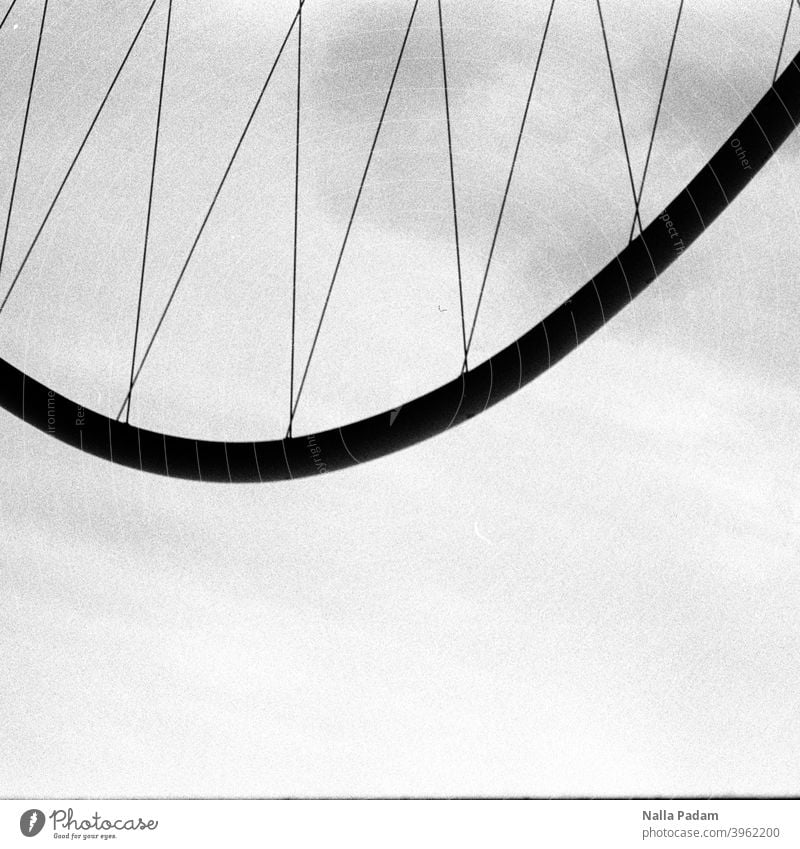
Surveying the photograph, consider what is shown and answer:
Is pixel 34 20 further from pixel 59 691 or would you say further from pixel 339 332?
pixel 59 691

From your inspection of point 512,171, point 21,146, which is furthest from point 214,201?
point 512,171

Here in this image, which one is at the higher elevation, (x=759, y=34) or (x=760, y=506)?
(x=759, y=34)

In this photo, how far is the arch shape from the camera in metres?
2.37

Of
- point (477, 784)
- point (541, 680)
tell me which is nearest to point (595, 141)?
point (541, 680)

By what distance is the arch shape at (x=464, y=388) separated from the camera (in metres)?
2.37

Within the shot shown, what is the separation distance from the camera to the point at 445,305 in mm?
2742

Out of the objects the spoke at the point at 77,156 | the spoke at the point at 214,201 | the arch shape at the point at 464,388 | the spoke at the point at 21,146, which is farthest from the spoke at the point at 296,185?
the spoke at the point at 21,146

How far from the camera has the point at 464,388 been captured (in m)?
2.38

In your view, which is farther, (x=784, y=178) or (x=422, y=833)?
(x=784, y=178)

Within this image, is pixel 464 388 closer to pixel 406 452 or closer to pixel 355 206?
pixel 406 452

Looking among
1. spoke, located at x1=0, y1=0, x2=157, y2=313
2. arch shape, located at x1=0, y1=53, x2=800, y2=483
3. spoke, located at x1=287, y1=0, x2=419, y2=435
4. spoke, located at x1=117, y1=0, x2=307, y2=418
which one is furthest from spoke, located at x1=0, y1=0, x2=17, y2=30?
spoke, located at x1=287, y1=0, x2=419, y2=435

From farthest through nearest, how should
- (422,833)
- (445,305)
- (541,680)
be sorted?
(445,305), (541,680), (422,833)

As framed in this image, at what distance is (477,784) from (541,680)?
10.1 inches

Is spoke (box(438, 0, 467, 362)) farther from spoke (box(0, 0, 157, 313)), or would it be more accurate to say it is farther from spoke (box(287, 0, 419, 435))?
spoke (box(0, 0, 157, 313))
